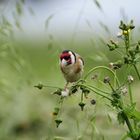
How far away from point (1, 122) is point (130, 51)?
6.36ft

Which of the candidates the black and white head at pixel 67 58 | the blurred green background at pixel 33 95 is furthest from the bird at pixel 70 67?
the blurred green background at pixel 33 95

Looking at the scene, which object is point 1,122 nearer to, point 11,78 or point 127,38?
point 11,78

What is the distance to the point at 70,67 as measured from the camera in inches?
92.4

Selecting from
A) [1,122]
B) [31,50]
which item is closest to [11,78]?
[1,122]

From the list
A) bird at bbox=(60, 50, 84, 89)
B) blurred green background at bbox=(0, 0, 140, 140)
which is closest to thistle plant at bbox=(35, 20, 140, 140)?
bird at bbox=(60, 50, 84, 89)

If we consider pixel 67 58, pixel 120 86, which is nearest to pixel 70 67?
pixel 67 58

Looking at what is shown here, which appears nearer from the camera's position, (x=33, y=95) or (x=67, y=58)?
(x=67, y=58)

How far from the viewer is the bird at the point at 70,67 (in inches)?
91.7

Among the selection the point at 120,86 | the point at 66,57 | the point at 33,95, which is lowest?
the point at 120,86

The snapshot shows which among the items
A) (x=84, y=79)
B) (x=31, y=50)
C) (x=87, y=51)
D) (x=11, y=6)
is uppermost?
(x=31, y=50)

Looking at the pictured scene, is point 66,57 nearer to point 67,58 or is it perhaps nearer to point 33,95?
point 67,58

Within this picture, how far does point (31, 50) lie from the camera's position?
8.05 meters

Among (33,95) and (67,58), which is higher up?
(33,95)

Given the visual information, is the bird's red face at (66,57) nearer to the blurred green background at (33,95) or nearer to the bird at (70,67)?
the bird at (70,67)
